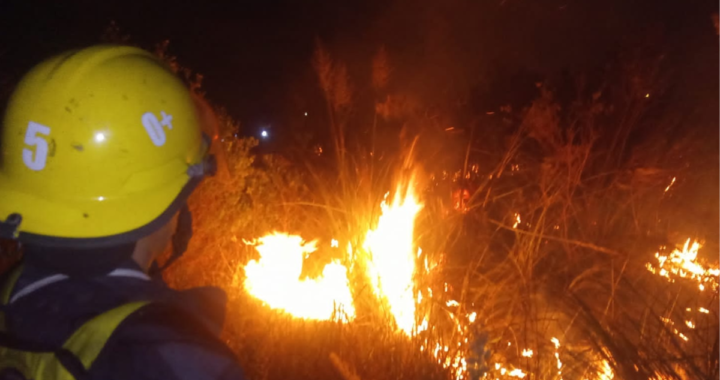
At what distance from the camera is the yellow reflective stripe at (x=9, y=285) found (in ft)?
5.32

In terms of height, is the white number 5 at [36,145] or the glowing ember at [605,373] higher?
the glowing ember at [605,373]

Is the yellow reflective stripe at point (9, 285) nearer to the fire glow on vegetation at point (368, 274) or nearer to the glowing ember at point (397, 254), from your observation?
the fire glow on vegetation at point (368, 274)

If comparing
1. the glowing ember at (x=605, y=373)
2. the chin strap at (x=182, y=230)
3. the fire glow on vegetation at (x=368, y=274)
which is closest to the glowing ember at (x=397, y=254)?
the fire glow on vegetation at (x=368, y=274)

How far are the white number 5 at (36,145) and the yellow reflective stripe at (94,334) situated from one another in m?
0.60

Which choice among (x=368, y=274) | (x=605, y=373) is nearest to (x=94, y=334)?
(x=605, y=373)

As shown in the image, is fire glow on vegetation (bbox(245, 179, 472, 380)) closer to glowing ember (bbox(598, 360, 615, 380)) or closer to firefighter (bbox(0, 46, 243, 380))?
glowing ember (bbox(598, 360, 615, 380))

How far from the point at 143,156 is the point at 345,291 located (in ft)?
12.4

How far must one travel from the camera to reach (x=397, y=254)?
5.26 meters

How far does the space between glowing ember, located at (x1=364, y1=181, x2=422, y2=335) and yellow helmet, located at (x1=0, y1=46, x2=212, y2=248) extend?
2911mm

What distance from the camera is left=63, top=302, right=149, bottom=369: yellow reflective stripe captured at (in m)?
1.33

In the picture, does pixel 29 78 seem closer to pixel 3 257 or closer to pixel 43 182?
pixel 43 182

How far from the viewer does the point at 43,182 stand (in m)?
1.75

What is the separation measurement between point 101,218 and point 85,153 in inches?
7.6

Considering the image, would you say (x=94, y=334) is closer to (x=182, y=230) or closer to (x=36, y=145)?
(x=36, y=145)
